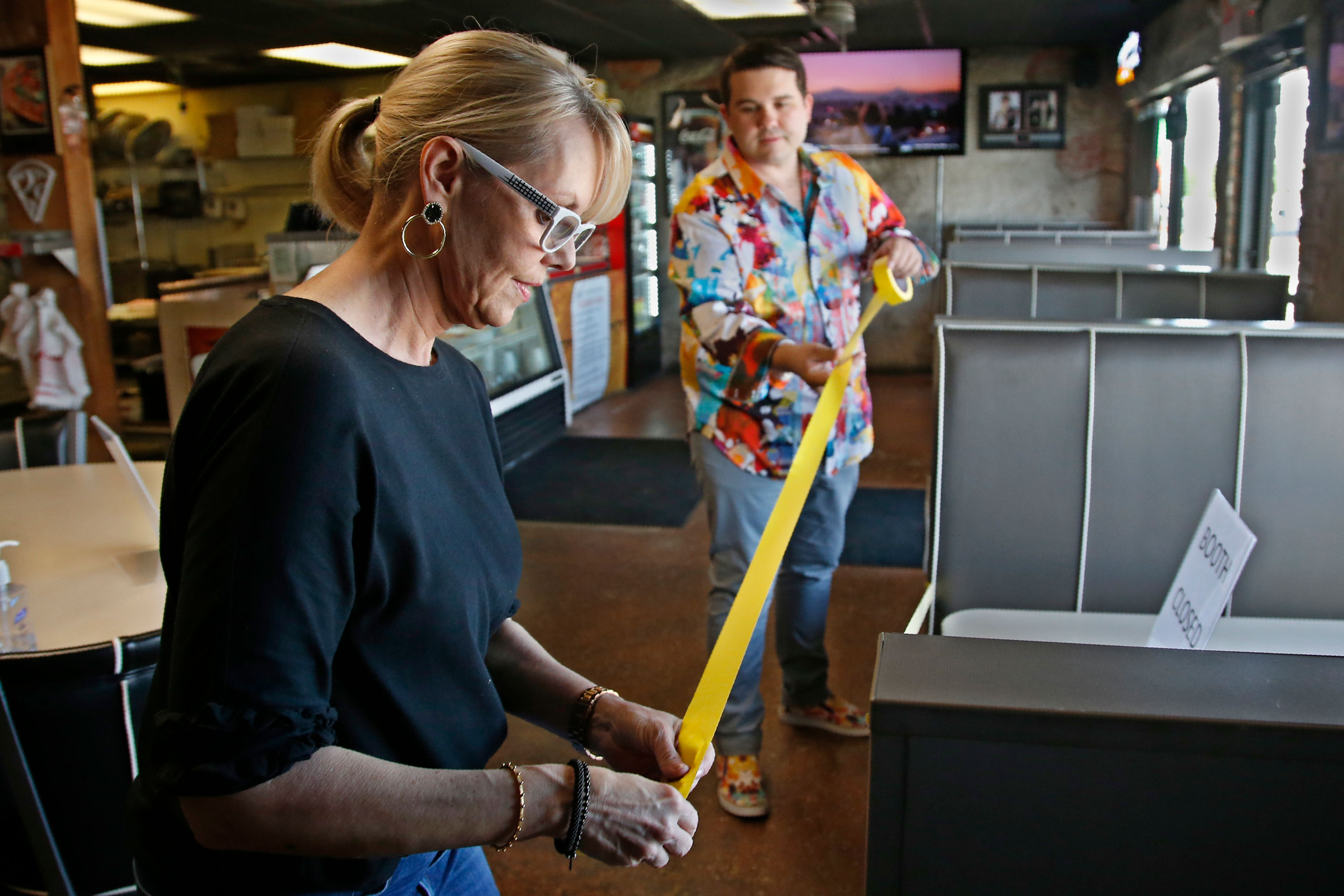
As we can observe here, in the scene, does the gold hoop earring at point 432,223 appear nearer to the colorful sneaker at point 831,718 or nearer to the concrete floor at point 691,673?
the concrete floor at point 691,673

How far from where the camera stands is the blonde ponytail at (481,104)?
3.10 ft

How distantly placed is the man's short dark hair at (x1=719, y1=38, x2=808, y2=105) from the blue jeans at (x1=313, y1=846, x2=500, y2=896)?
5.54ft

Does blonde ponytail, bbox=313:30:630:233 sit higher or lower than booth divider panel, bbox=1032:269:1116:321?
higher

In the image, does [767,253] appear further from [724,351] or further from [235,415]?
[235,415]

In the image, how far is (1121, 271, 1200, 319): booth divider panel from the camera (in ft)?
9.84

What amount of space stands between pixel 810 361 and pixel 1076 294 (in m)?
1.63

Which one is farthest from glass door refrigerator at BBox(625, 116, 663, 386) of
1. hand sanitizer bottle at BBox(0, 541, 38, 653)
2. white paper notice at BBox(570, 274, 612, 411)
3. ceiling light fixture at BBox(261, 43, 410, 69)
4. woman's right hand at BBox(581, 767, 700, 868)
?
woman's right hand at BBox(581, 767, 700, 868)

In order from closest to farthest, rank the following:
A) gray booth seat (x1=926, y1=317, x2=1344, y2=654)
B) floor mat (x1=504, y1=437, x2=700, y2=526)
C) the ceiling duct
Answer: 1. gray booth seat (x1=926, y1=317, x2=1344, y2=654)
2. floor mat (x1=504, y1=437, x2=700, y2=526)
3. the ceiling duct

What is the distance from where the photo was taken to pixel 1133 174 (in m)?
8.38

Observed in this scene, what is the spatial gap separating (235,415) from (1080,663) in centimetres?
66

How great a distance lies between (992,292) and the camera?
3.28m

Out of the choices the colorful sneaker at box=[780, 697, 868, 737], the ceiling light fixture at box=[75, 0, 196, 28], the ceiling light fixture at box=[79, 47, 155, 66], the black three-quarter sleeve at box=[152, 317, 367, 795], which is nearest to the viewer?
the black three-quarter sleeve at box=[152, 317, 367, 795]

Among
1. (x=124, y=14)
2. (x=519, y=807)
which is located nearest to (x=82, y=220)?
(x=124, y=14)

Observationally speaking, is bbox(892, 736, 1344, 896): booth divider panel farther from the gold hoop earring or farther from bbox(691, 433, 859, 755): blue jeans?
bbox(691, 433, 859, 755): blue jeans
